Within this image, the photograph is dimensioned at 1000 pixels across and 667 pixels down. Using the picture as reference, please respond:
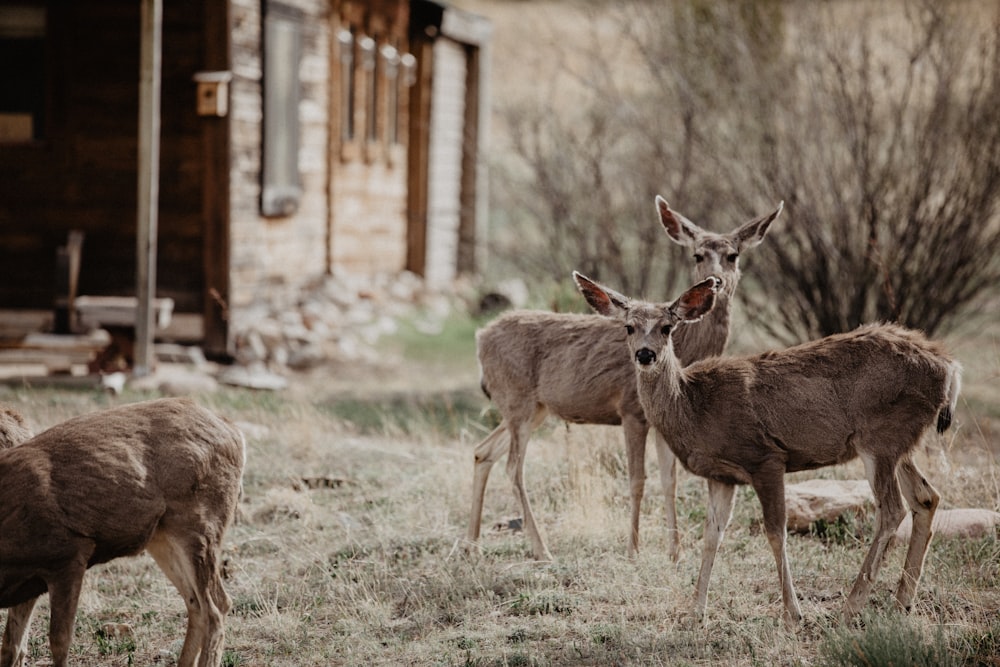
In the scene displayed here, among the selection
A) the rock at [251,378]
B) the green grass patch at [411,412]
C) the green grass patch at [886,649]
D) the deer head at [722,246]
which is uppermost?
the deer head at [722,246]

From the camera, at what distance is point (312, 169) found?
16.7 metres

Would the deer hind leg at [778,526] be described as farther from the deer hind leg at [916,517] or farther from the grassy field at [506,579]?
the deer hind leg at [916,517]

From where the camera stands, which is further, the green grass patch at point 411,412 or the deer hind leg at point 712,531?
the green grass patch at point 411,412

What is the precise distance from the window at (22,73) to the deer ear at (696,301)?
32.3 feet

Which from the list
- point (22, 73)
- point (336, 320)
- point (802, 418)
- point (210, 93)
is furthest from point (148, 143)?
point (802, 418)

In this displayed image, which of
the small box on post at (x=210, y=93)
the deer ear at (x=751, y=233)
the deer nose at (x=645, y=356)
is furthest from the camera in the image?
the small box on post at (x=210, y=93)

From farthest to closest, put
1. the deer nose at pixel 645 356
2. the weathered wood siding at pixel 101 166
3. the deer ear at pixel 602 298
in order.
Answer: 1. the weathered wood siding at pixel 101 166
2. the deer ear at pixel 602 298
3. the deer nose at pixel 645 356

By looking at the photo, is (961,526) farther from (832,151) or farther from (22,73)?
(22,73)

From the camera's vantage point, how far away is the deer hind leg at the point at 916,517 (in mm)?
6402

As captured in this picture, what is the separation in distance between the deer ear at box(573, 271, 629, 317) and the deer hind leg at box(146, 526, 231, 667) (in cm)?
236

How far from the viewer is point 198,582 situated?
547cm

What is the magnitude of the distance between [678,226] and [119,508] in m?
4.08

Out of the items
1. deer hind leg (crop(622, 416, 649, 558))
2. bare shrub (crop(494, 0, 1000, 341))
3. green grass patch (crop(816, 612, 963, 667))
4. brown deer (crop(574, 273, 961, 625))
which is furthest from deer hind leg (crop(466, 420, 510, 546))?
bare shrub (crop(494, 0, 1000, 341))

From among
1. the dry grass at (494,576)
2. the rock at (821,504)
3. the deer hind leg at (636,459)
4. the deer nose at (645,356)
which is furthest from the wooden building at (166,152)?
the deer nose at (645,356)
